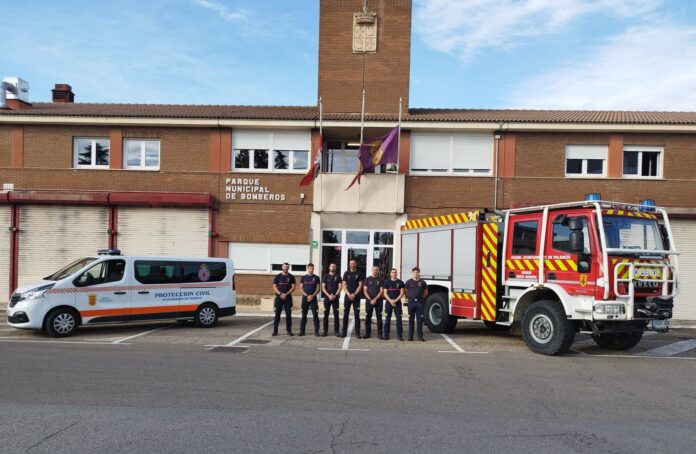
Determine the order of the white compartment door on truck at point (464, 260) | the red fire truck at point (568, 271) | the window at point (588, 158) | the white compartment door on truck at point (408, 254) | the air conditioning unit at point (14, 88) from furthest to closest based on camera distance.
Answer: the air conditioning unit at point (14, 88) < the window at point (588, 158) < the white compartment door on truck at point (408, 254) < the white compartment door on truck at point (464, 260) < the red fire truck at point (568, 271)

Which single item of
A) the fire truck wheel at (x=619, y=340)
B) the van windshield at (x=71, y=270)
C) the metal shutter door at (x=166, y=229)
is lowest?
the fire truck wheel at (x=619, y=340)

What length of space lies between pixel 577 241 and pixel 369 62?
12741mm

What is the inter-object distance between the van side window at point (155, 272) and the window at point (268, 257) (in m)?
6.31

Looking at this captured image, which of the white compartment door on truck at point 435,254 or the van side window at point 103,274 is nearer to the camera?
the van side window at point 103,274

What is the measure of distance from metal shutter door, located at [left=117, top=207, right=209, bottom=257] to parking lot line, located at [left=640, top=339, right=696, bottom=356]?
45.8 feet

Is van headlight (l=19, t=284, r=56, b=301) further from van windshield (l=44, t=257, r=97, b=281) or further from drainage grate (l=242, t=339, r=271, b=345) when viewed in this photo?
drainage grate (l=242, t=339, r=271, b=345)

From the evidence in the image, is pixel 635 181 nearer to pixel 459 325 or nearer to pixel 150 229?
pixel 459 325

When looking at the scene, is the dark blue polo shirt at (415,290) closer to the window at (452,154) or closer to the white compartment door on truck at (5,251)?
the window at (452,154)

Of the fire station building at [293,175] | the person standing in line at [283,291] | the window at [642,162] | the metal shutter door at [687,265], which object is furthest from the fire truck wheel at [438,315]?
the metal shutter door at [687,265]

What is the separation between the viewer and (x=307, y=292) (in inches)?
476

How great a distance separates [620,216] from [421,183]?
31.2 feet

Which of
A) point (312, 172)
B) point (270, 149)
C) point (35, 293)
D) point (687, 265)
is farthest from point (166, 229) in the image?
point (687, 265)

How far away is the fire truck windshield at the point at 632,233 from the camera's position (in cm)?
956

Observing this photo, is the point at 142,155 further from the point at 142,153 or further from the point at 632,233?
the point at 632,233
